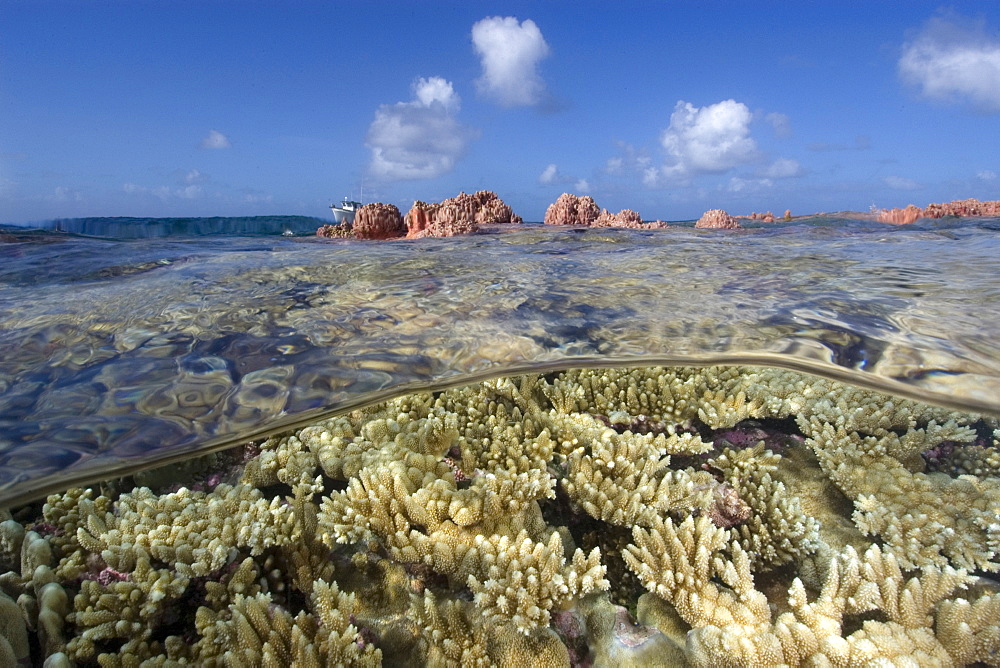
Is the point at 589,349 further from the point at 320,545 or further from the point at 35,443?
the point at 35,443

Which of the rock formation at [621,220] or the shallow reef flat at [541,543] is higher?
the rock formation at [621,220]

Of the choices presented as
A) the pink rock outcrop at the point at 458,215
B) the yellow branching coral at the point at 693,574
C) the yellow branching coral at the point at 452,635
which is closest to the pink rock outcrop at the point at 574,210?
Answer: the pink rock outcrop at the point at 458,215

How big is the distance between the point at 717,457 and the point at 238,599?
3.73m

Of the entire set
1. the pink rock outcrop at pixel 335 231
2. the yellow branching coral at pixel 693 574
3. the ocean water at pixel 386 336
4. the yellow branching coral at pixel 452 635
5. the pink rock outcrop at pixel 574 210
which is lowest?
the yellow branching coral at pixel 452 635

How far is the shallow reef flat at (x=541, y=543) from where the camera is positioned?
2.59 m

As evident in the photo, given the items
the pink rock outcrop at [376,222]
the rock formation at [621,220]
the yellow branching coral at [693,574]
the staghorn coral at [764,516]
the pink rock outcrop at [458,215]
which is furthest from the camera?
the rock formation at [621,220]

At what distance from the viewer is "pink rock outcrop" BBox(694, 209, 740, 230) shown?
12.7m

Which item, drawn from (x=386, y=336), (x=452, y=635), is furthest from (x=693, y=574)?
(x=386, y=336)

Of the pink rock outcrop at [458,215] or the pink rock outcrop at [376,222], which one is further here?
the pink rock outcrop at [376,222]

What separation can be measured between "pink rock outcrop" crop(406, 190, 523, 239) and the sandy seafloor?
19.5ft

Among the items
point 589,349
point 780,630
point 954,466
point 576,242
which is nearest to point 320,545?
point 589,349

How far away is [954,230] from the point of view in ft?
34.3

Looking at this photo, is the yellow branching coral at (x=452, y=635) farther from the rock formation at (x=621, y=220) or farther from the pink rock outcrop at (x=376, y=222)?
the rock formation at (x=621, y=220)

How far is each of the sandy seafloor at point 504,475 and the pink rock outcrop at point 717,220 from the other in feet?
27.3
